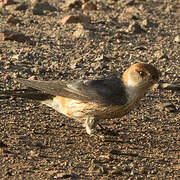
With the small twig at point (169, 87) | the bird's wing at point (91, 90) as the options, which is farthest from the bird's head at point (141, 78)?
the small twig at point (169, 87)

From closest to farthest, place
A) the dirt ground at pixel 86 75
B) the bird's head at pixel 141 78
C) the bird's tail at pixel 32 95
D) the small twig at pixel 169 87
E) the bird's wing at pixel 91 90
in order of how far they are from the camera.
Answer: the dirt ground at pixel 86 75, the bird's wing at pixel 91 90, the bird's head at pixel 141 78, the bird's tail at pixel 32 95, the small twig at pixel 169 87

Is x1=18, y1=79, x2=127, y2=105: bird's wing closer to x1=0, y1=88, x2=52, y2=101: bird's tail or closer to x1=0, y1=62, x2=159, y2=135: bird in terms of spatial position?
x1=0, y1=62, x2=159, y2=135: bird

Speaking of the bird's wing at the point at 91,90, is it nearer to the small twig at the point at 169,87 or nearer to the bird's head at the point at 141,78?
the bird's head at the point at 141,78

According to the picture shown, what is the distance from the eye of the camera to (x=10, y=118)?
22.9 feet

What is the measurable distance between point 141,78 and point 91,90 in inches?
23.7

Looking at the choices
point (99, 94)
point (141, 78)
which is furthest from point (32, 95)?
point (141, 78)

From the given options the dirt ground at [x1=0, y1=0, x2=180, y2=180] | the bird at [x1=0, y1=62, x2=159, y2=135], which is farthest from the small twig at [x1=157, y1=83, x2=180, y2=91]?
the bird at [x1=0, y1=62, x2=159, y2=135]

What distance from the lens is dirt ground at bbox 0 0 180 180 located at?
19.3 feet

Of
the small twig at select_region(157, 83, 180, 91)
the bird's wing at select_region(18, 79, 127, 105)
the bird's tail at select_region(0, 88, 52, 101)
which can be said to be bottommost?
the small twig at select_region(157, 83, 180, 91)

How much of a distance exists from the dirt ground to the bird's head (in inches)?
25.9

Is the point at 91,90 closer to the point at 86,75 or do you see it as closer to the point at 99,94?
the point at 99,94

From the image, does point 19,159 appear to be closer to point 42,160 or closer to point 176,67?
point 42,160

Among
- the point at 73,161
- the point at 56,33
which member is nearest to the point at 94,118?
the point at 73,161

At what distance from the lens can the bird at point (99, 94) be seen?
250 inches
